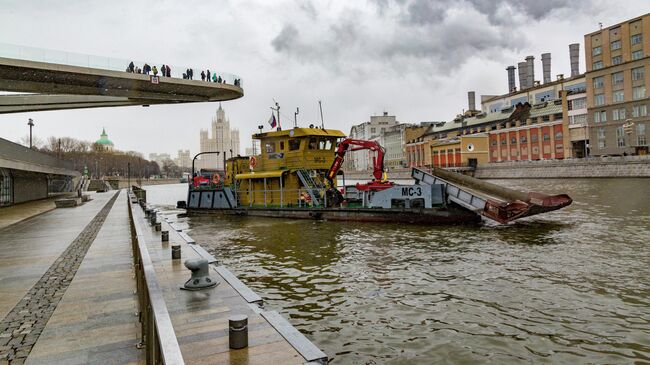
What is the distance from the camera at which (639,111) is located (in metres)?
59.9

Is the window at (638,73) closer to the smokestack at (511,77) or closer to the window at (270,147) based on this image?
the smokestack at (511,77)

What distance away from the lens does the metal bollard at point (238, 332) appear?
186 inches

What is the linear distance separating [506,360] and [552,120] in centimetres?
8051

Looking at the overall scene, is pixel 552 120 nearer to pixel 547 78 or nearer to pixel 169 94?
pixel 547 78

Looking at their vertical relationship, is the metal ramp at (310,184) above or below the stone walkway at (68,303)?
above

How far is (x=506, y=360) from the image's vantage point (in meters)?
6.36

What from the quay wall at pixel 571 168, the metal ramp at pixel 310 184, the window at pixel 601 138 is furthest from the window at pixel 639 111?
the metal ramp at pixel 310 184

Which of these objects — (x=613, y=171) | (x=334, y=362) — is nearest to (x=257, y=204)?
(x=334, y=362)

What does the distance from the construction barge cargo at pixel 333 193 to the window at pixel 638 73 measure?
2074 inches

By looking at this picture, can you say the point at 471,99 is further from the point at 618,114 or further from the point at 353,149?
the point at 353,149

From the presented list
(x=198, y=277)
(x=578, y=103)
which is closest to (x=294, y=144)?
(x=198, y=277)

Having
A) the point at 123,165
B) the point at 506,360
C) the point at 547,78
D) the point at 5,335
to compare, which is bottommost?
the point at 506,360

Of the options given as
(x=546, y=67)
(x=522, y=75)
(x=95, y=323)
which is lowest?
(x=95, y=323)

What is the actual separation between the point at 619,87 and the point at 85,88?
7384 centimetres
